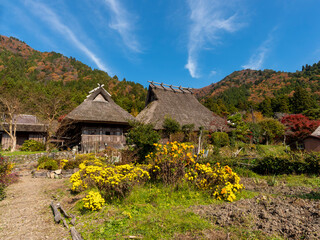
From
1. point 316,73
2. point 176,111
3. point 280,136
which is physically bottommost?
point 280,136

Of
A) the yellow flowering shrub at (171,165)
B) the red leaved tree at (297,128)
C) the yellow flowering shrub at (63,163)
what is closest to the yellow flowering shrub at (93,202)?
the yellow flowering shrub at (171,165)

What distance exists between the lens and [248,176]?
895cm

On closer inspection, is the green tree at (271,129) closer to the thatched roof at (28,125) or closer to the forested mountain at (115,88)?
the forested mountain at (115,88)

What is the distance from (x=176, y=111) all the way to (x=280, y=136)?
13.1m

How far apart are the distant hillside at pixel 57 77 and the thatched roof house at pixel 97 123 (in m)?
17.6

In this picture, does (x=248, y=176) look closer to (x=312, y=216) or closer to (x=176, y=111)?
(x=312, y=216)

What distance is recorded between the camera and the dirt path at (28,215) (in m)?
3.79

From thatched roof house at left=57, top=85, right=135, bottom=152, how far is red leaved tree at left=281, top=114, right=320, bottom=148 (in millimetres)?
18015

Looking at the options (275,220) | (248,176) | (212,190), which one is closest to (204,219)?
(275,220)

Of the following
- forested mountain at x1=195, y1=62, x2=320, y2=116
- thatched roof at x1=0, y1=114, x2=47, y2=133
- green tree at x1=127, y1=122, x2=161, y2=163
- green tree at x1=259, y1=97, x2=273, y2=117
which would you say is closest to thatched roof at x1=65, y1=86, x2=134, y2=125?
green tree at x1=127, y1=122, x2=161, y2=163

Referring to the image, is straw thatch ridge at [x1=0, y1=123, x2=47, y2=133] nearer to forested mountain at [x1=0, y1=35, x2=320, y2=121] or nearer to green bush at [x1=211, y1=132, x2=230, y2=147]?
forested mountain at [x1=0, y1=35, x2=320, y2=121]

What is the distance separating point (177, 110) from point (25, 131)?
1853 centimetres

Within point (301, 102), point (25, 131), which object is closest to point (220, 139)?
point (25, 131)

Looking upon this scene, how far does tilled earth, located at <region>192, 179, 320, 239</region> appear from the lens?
3.39 meters
